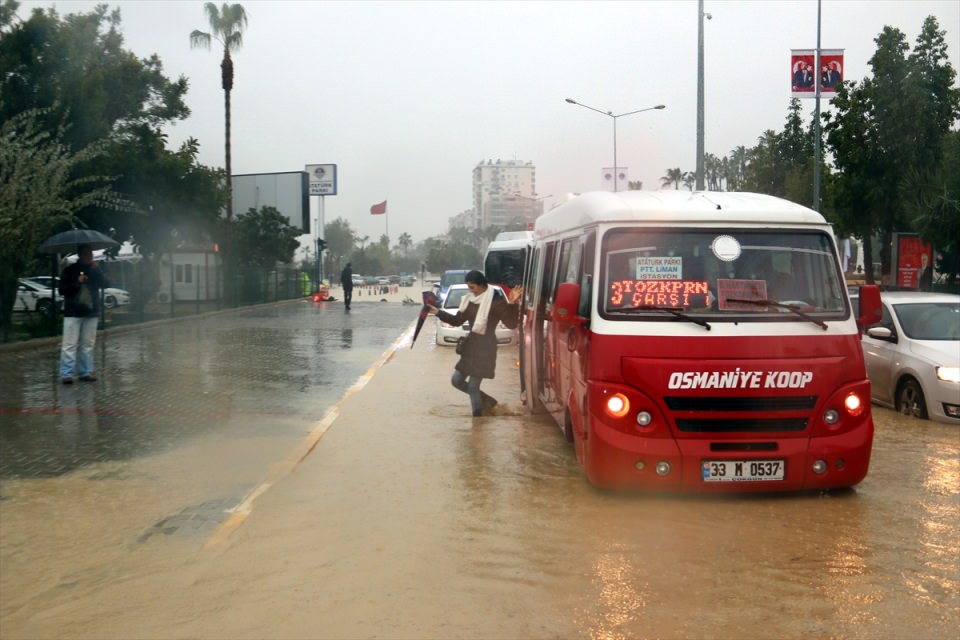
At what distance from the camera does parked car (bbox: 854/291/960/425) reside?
10789 mm

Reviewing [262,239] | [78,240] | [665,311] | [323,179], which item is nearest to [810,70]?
[78,240]

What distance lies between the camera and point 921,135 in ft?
100

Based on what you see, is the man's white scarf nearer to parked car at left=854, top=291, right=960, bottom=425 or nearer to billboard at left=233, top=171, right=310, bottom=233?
parked car at left=854, top=291, right=960, bottom=425

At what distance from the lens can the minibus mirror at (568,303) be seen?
23.8ft

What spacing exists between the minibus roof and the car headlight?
13.8 ft

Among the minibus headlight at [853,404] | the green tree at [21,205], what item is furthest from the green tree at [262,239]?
the minibus headlight at [853,404]

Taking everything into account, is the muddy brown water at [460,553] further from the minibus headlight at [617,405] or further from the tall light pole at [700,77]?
the tall light pole at [700,77]

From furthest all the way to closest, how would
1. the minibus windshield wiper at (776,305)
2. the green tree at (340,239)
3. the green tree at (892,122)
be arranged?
the green tree at (340,239) → the green tree at (892,122) → the minibus windshield wiper at (776,305)

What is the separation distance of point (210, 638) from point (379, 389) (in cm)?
927

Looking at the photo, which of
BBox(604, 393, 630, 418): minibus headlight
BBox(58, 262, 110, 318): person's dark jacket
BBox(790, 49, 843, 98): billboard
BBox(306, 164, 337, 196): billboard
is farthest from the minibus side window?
BBox(306, 164, 337, 196): billboard

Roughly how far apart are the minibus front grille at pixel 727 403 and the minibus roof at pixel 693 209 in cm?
137

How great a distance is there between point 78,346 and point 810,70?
2037cm

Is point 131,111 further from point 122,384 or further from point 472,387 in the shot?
point 472,387

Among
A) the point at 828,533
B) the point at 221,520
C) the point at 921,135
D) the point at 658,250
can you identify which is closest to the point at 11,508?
the point at 221,520
